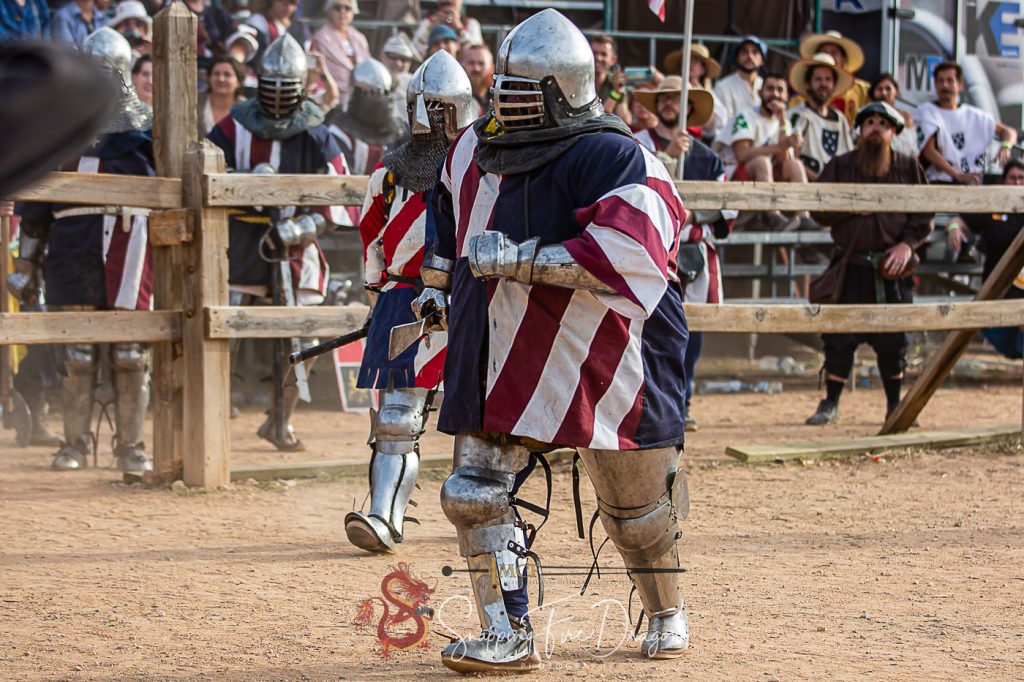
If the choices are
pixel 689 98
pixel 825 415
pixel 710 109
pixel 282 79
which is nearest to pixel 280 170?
pixel 282 79

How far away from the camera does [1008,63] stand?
1343 centimetres

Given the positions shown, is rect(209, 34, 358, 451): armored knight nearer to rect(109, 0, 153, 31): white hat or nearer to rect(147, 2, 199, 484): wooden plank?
rect(147, 2, 199, 484): wooden plank

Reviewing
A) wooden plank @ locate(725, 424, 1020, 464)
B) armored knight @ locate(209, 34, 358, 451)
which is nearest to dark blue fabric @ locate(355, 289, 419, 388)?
armored knight @ locate(209, 34, 358, 451)

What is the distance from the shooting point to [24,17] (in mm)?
9016

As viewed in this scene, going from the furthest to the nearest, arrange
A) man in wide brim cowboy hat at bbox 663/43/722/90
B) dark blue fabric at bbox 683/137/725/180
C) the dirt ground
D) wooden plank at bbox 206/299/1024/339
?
man in wide brim cowboy hat at bbox 663/43/722/90 < dark blue fabric at bbox 683/137/725/180 < wooden plank at bbox 206/299/1024/339 < the dirt ground

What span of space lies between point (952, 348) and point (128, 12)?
5.78 m

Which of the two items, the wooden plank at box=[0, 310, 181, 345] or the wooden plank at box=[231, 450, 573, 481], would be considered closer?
the wooden plank at box=[0, 310, 181, 345]

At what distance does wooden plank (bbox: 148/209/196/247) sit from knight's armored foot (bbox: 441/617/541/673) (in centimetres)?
331

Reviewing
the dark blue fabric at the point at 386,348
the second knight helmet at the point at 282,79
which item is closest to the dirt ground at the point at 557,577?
the dark blue fabric at the point at 386,348

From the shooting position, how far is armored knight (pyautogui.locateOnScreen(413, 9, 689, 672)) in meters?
3.91

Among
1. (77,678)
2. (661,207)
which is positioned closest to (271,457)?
(77,678)

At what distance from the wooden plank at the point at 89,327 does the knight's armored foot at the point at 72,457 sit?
125cm

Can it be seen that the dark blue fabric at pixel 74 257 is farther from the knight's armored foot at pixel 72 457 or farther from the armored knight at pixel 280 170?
the knight's armored foot at pixel 72 457

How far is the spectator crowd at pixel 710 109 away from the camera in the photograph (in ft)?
29.6
